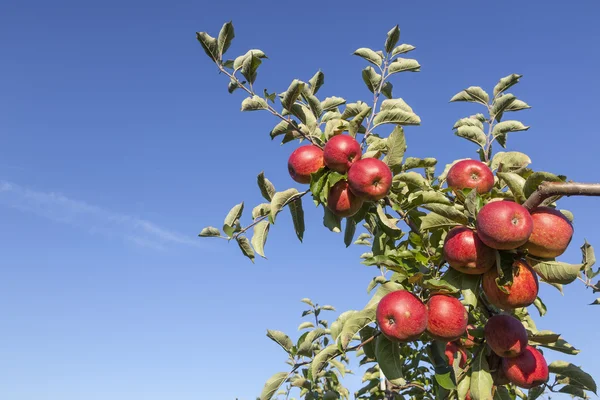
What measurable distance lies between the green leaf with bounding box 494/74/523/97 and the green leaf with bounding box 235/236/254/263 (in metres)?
2.49

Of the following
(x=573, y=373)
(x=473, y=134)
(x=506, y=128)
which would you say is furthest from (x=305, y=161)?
(x=573, y=373)

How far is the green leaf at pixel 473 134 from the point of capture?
4.03m

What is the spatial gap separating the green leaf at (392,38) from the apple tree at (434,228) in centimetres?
1

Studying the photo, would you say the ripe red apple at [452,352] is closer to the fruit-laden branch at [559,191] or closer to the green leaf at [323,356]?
the green leaf at [323,356]

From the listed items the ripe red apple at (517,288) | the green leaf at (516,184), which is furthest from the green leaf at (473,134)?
the ripe red apple at (517,288)

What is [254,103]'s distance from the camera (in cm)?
397

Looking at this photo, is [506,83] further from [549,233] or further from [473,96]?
[549,233]

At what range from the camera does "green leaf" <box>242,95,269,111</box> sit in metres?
3.93

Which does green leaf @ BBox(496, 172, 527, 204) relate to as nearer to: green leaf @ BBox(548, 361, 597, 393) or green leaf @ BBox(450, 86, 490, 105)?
green leaf @ BBox(450, 86, 490, 105)

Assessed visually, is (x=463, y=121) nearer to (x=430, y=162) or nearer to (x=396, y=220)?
(x=430, y=162)

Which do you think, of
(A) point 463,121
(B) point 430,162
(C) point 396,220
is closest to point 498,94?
(A) point 463,121

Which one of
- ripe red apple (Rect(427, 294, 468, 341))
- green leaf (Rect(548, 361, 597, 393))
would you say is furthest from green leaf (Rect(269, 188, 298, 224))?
green leaf (Rect(548, 361, 597, 393))

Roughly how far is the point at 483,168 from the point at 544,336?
129 cm

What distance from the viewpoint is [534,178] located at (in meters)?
2.76
